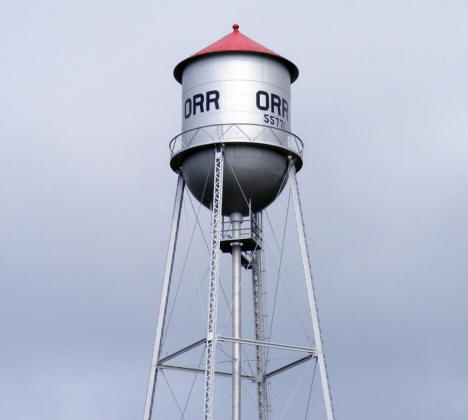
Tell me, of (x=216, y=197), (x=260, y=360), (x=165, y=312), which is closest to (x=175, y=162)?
(x=216, y=197)

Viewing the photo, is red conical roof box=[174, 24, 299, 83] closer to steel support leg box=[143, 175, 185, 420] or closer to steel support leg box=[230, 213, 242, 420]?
steel support leg box=[143, 175, 185, 420]

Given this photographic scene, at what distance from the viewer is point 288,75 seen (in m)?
29.0

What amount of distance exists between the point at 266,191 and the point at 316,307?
2.89 metres

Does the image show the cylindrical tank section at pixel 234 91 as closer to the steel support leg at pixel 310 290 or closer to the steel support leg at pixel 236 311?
the steel support leg at pixel 310 290

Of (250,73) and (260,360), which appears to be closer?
(250,73)

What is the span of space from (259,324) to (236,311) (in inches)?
81.6

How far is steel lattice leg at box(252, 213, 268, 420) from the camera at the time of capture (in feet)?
96.6

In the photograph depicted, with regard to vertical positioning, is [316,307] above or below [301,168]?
below

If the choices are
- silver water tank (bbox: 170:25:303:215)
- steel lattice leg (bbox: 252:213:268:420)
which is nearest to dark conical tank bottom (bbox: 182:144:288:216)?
silver water tank (bbox: 170:25:303:215)

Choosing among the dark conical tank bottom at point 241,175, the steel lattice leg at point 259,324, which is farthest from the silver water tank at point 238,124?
the steel lattice leg at point 259,324

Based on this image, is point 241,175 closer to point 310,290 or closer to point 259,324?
point 310,290

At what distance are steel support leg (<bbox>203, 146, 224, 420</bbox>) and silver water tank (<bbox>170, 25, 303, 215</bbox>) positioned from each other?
1.38 feet

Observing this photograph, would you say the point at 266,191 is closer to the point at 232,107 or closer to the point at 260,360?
the point at 232,107

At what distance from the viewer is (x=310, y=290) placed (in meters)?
27.5
